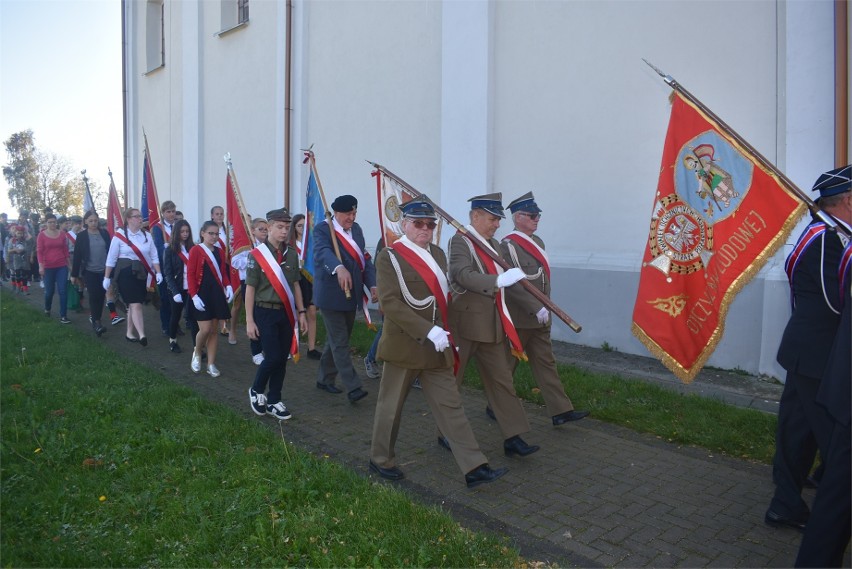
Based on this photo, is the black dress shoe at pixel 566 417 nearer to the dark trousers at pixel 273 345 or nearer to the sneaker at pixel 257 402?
the dark trousers at pixel 273 345

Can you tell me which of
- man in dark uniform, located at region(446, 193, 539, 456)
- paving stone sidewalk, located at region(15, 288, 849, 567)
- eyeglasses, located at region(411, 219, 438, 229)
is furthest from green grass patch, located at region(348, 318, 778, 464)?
eyeglasses, located at region(411, 219, 438, 229)

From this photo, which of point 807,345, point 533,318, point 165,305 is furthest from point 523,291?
point 165,305

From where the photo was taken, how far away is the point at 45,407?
619 centimetres

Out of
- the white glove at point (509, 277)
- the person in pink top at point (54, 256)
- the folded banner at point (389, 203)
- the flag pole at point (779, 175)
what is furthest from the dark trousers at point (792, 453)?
the person in pink top at point (54, 256)

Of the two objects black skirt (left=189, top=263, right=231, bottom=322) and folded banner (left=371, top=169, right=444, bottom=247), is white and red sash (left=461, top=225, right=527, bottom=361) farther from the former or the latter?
black skirt (left=189, top=263, right=231, bottom=322)

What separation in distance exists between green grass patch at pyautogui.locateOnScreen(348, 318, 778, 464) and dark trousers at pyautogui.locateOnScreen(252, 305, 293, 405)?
218cm

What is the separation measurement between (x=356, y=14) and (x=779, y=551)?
11.2 metres

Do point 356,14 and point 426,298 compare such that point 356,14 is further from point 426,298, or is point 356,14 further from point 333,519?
point 333,519

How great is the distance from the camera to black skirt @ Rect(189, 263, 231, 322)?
301 inches

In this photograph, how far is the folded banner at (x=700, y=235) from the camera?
4.07 metres

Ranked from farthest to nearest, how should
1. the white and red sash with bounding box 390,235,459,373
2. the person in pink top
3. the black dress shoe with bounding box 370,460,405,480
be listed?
the person in pink top, the black dress shoe with bounding box 370,460,405,480, the white and red sash with bounding box 390,235,459,373

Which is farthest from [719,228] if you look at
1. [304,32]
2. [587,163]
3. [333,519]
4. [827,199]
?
[304,32]

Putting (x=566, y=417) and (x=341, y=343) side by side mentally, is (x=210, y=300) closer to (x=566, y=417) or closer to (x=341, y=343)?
(x=341, y=343)

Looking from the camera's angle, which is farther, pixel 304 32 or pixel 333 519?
pixel 304 32
